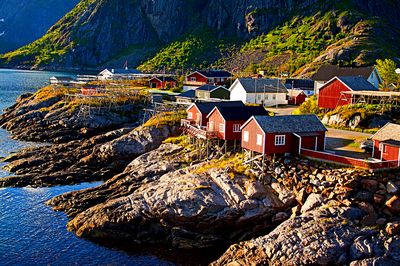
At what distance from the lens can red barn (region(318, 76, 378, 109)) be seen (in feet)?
202

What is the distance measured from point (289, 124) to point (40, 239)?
2417 cm

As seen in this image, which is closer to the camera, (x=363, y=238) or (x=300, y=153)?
(x=363, y=238)

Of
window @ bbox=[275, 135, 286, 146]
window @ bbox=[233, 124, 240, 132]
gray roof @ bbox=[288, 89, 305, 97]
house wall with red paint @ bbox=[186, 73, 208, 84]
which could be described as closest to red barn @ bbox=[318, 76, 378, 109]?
window @ bbox=[233, 124, 240, 132]

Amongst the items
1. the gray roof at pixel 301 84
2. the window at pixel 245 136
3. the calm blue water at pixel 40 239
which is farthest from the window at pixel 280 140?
the gray roof at pixel 301 84

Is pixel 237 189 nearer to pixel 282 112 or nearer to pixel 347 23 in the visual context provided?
pixel 282 112

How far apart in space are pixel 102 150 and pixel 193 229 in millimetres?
26271

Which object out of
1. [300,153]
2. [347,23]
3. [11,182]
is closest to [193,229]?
[300,153]

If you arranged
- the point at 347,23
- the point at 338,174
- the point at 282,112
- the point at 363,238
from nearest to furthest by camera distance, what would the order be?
1. the point at 363,238
2. the point at 338,174
3. the point at 282,112
4. the point at 347,23

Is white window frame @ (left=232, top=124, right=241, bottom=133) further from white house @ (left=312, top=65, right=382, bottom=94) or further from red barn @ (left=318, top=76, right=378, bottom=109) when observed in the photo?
white house @ (left=312, top=65, right=382, bottom=94)

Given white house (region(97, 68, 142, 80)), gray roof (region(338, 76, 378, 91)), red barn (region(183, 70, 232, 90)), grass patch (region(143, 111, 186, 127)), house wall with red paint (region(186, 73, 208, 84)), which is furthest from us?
white house (region(97, 68, 142, 80))

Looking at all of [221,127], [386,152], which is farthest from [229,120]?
[386,152]

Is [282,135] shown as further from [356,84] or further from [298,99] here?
[298,99]

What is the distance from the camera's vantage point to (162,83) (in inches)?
4409

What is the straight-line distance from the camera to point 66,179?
2140 inches
